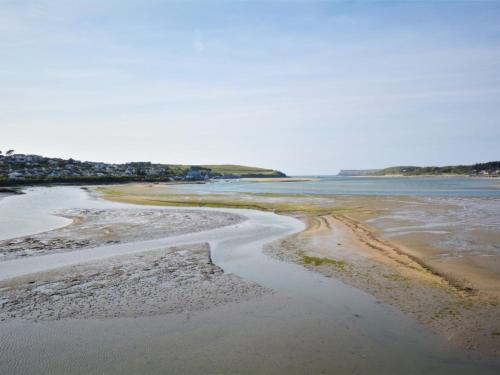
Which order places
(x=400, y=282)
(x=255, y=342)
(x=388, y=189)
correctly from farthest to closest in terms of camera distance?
(x=388, y=189) → (x=400, y=282) → (x=255, y=342)

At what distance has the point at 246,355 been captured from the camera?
8.31 m

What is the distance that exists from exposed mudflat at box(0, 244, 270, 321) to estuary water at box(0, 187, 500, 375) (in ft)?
2.05

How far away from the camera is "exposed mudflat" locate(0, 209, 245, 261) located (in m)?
20.1

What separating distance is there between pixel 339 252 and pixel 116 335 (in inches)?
469

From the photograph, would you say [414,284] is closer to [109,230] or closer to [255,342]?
[255,342]

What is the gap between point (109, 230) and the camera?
26.0m

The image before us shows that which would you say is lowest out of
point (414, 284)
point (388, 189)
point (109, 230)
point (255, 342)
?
point (255, 342)

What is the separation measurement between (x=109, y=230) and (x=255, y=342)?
19.5m

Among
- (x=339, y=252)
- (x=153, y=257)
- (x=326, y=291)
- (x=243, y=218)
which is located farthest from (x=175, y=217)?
(x=326, y=291)

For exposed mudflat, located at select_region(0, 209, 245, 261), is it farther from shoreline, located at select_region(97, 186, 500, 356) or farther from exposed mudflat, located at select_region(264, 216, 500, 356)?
shoreline, located at select_region(97, 186, 500, 356)

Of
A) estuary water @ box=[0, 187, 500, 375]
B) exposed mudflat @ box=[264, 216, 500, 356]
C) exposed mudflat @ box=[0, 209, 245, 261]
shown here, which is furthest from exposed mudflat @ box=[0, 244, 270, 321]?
exposed mudflat @ box=[0, 209, 245, 261]

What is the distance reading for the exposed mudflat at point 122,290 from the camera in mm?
11055

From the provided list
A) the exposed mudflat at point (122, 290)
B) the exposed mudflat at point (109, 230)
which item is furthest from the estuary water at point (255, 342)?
the exposed mudflat at point (109, 230)

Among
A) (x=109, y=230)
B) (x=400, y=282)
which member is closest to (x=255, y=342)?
Result: (x=400, y=282)
